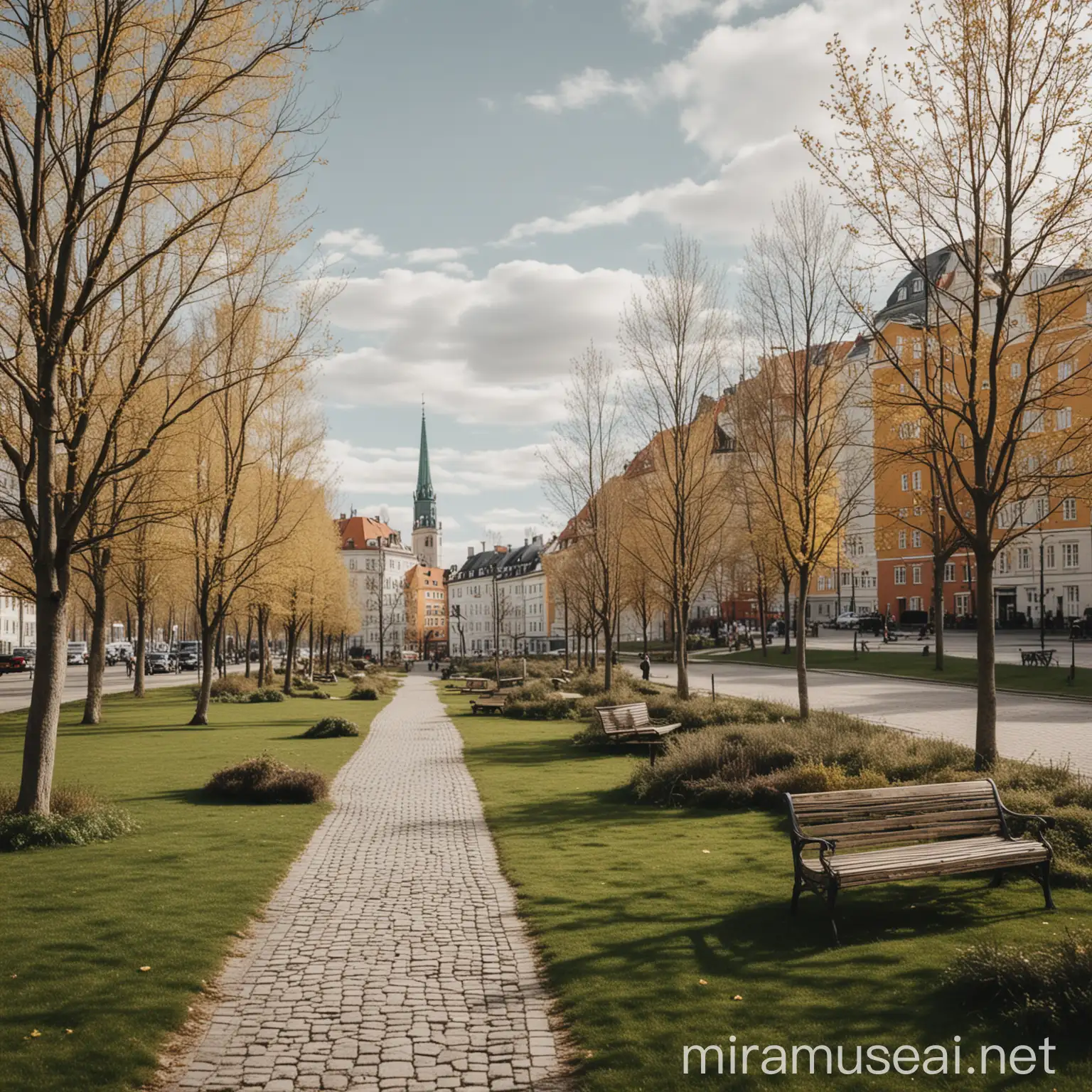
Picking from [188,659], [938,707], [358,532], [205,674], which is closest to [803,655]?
[938,707]

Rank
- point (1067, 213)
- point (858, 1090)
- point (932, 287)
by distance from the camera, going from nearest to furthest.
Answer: point (858, 1090) → point (1067, 213) → point (932, 287)

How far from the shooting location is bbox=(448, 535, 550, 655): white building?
129 meters

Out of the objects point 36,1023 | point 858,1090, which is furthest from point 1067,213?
point 36,1023

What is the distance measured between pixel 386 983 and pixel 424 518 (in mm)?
172380

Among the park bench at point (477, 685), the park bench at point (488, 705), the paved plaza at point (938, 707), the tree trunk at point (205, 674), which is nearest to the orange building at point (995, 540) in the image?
the paved plaza at point (938, 707)

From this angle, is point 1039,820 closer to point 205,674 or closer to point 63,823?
point 63,823

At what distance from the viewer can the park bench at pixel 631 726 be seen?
719 inches

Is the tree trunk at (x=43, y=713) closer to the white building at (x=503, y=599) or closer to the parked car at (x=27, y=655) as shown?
the parked car at (x=27, y=655)

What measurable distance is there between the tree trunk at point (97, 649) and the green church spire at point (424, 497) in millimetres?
149582

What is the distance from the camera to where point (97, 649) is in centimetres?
2772

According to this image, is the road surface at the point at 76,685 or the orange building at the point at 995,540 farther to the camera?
the orange building at the point at 995,540

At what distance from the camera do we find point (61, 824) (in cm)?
1055

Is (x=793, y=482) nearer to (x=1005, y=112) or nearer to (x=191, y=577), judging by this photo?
(x=1005, y=112)

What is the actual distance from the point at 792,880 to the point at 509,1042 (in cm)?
392
